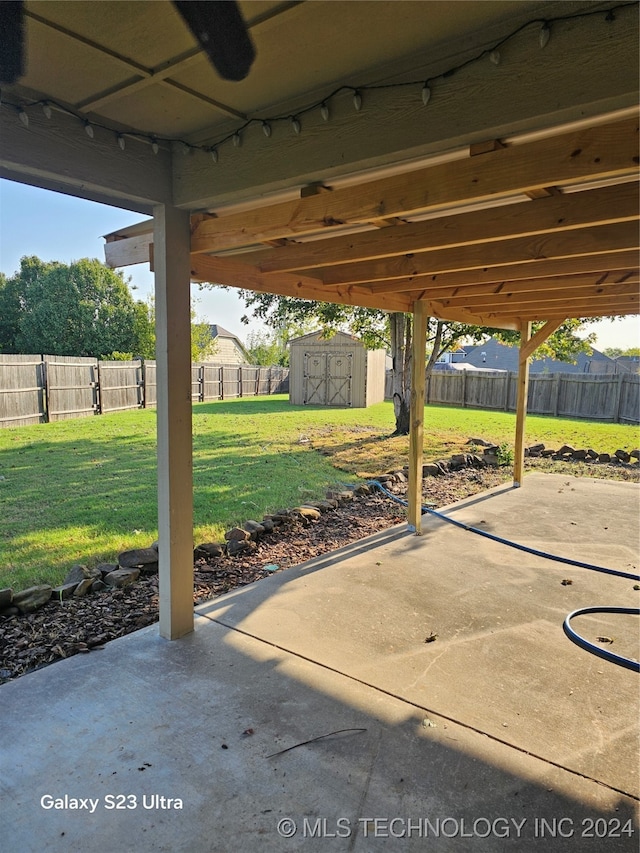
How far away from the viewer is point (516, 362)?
29.5 meters

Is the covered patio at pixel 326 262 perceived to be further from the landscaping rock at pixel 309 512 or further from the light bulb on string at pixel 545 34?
the landscaping rock at pixel 309 512

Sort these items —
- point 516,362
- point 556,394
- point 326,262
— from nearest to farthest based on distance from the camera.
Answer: point 326,262
point 556,394
point 516,362

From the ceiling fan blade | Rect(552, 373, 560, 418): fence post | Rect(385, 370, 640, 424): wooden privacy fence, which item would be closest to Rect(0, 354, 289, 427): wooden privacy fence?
the ceiling fan blade

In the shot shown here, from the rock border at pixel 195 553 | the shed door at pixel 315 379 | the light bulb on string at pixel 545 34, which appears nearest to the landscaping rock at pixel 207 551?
the rock border at pixel 195 553

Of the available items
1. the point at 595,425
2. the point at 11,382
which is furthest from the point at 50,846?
the point at 595,425

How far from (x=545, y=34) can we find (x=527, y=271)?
7.07 feet

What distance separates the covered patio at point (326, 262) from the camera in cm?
162

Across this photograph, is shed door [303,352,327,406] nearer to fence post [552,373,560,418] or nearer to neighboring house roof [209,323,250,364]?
fence post [552,373,560,418]

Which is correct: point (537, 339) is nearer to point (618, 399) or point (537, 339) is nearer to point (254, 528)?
point (254, 528)

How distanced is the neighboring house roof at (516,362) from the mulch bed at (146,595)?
65.7 feet

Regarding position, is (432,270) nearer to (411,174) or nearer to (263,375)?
(411,174)

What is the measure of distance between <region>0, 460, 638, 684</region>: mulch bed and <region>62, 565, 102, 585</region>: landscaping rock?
0.55 feet

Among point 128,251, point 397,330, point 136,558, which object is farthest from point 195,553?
point 397,330

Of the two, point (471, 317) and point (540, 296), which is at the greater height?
point (540, 296)
